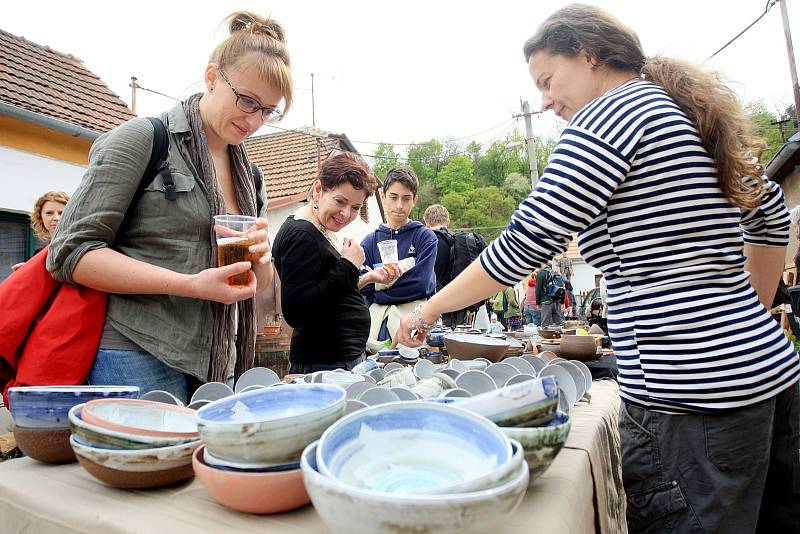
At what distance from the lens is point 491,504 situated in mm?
499

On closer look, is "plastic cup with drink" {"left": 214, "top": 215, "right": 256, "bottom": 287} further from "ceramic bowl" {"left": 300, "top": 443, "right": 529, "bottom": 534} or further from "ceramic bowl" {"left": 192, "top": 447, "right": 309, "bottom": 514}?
"ceramic bowl" {"left": 300, "top": 443, "right": 529, "bottom": 534}

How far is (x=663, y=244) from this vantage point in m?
1.05

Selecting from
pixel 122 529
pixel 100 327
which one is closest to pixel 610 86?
pixel 122 529

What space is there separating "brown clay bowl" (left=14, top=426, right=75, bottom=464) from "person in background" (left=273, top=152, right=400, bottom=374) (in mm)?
1266

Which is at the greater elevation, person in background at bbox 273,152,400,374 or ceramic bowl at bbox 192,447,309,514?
person in background at bbox 273,152,400,374

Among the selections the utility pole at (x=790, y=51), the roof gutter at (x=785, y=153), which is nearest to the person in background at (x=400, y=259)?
the roof gutter at (x=785, y=153)

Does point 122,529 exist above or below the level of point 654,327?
below

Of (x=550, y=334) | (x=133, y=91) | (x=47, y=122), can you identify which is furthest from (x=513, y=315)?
(x=133, y=91)

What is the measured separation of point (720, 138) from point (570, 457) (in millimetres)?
777

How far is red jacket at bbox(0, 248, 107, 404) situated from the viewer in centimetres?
126

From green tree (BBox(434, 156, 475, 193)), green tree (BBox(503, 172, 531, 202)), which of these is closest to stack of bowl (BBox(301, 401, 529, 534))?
green tree (BBox(503, 172, 531, 202))

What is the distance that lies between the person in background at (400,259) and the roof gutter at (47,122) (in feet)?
13.1

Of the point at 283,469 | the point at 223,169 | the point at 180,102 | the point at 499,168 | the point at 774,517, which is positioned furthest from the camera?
the point at 499,168

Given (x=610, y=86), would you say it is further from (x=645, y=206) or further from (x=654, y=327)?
(x=654, y=327)
